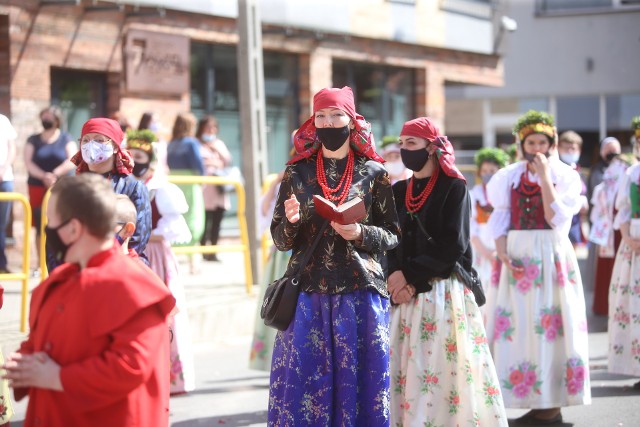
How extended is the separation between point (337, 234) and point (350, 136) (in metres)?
0.52

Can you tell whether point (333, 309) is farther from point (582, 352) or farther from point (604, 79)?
point (604, 79)

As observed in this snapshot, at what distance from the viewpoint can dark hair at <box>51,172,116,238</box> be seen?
3.94m

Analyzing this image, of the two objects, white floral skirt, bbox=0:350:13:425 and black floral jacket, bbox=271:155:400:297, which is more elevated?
black floral jacket, bbox=271:155:400:297

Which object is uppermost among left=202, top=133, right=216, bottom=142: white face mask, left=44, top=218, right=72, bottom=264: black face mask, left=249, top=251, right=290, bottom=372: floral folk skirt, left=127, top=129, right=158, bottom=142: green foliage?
left=202, top=133, right=216, bottom=142: white face mask

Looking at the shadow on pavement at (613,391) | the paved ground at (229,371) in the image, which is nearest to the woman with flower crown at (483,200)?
the paved ground at (229,371)

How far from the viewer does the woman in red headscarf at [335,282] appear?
562cm

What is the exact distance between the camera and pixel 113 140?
21.7 ft

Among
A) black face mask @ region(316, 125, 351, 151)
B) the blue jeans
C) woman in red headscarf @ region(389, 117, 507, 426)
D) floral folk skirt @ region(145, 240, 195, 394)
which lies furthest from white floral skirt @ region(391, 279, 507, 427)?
the blue jeans

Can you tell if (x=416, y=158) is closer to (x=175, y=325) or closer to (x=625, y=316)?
(x=175, y=325)

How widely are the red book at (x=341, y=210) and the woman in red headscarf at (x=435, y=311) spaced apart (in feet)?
3.50

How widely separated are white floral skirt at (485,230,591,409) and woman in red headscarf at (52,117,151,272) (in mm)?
2618

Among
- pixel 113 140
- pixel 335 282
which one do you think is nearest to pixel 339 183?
pixel 335 282

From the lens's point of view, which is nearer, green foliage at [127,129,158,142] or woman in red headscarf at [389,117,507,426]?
woman in red headscarf at [389,117,507,426]

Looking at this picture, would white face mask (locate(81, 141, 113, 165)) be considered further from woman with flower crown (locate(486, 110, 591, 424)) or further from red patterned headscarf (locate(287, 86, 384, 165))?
woman with flower crown (locate(486, 110, 591, 424))
